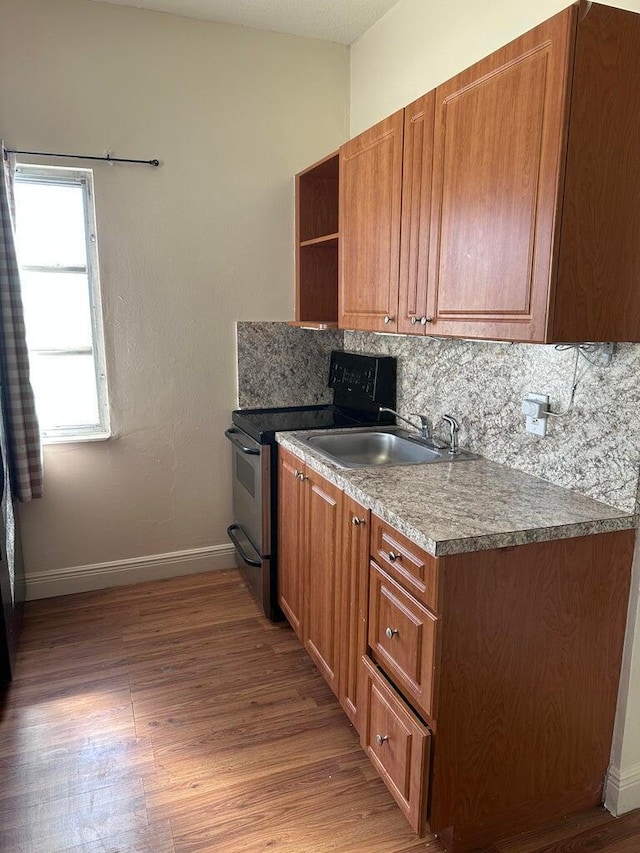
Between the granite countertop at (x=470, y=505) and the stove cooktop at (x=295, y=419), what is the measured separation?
614 millimetres

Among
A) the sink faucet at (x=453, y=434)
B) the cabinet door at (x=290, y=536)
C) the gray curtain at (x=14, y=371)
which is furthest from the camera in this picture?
the gray curtain at (x=14, y=371)

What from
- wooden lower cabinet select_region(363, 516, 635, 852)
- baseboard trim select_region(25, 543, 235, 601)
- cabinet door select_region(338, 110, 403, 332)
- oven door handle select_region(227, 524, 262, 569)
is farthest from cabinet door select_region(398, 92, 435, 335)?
baseboard trim select_region(25, 543, 235, 601)

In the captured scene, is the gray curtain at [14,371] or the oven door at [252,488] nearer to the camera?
the gray curtain at [14,371]

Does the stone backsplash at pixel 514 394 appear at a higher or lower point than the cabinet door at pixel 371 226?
lower

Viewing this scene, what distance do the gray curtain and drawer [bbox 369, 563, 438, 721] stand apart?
178 centimetres

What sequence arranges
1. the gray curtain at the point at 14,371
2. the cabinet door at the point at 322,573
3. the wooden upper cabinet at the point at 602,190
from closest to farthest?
1. the wooden upper cabinet at the point at 602,190
2. the cabinet door at the point at 322,573
3. the gray curtain at the point at 14,371

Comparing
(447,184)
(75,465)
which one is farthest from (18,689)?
(447,184)

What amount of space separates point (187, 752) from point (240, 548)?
1153 millimetres

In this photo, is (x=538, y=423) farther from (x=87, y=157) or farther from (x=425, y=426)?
(x=87, y=157)

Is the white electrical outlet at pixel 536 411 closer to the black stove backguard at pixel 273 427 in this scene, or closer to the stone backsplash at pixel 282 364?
the black stove backguard at pixel 273 427

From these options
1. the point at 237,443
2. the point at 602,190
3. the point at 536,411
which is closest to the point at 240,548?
the point at 237,443

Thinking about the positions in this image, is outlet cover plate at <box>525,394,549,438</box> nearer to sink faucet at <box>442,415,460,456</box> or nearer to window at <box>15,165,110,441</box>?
sink faucet at <box>442,415,460,456</box>

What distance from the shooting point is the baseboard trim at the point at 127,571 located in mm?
3035

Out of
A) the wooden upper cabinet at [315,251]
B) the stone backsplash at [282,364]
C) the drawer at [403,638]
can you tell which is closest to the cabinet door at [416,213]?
the drawer at [403,638]
